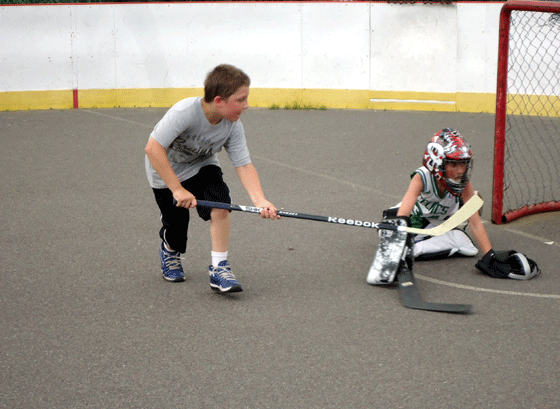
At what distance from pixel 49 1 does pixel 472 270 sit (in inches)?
366

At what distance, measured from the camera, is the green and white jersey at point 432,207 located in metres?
4.48

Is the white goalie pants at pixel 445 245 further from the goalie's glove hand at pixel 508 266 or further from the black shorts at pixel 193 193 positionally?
the black shorts at pixel 193 193

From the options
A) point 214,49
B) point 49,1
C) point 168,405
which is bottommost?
point 168,405

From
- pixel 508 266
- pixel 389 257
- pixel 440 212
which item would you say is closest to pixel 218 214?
pixel 389 257

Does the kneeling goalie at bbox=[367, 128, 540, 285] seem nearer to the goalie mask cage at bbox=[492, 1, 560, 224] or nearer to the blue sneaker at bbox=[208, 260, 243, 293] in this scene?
the blue sneaker at bbox=[208, 260, 243, 293]

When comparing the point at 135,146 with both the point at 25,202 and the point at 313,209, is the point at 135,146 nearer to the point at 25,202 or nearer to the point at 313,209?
the point at 25,202

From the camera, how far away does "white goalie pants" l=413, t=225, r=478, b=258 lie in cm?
454

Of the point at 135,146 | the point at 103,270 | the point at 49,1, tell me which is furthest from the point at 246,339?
the point at 49,1

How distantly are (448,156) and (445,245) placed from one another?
2.26ft

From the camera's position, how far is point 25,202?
6027 mm

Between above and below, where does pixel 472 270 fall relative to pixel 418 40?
below

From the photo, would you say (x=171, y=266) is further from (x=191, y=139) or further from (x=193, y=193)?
(x=191, y=139)

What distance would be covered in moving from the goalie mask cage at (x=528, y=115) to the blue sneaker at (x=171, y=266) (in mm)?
2493

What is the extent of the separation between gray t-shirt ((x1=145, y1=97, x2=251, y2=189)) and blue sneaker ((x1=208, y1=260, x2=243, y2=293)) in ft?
1.74
